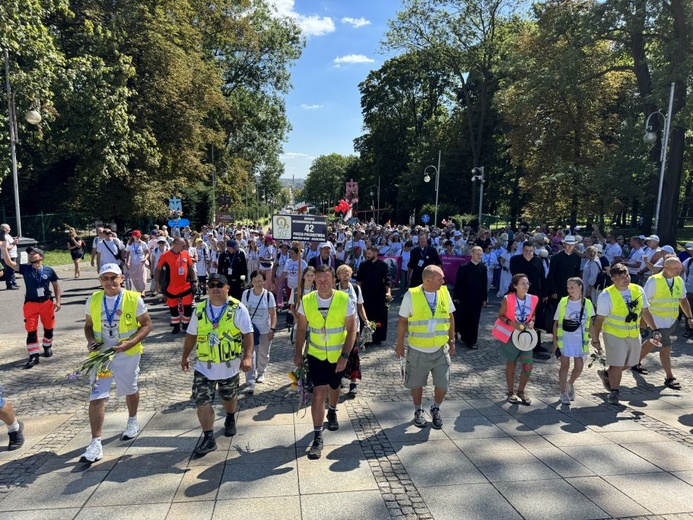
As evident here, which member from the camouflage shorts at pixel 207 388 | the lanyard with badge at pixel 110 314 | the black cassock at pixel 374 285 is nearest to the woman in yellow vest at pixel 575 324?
the black cassock at pixel 374 285

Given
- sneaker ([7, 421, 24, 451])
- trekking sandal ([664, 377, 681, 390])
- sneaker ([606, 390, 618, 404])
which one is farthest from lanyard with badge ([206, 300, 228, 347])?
trekking sandal ([664, 377, 681, 390])

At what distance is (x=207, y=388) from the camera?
4434mm

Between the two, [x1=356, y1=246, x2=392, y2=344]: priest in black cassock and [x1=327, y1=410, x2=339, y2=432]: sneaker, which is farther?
[x1=356, y1=246, x2=392, y2=344]: priest in black cassock

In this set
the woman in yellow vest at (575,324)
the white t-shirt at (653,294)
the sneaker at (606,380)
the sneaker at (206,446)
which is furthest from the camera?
the white t-shirt at (653,294)

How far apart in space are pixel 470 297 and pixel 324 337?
4644 mm

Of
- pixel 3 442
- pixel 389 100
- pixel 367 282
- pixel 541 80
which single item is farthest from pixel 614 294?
pixel 389 100

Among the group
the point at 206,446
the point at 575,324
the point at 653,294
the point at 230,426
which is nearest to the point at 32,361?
the point at 230,426

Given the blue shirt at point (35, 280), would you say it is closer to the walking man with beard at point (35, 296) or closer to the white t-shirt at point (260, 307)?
the walking man with beard at point (35, 296)

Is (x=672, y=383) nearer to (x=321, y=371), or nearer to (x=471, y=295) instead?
(x=471, y=295)

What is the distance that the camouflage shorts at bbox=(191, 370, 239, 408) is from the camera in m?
4.41

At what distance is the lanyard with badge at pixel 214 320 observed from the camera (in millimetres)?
4425

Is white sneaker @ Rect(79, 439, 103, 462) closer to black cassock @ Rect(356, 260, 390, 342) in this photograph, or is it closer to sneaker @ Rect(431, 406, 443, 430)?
sneaker @ Rect(431, 406, 443, 430)

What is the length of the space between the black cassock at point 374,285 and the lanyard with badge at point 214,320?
155 inches

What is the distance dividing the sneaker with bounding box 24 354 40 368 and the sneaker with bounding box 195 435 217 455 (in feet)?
14.2
